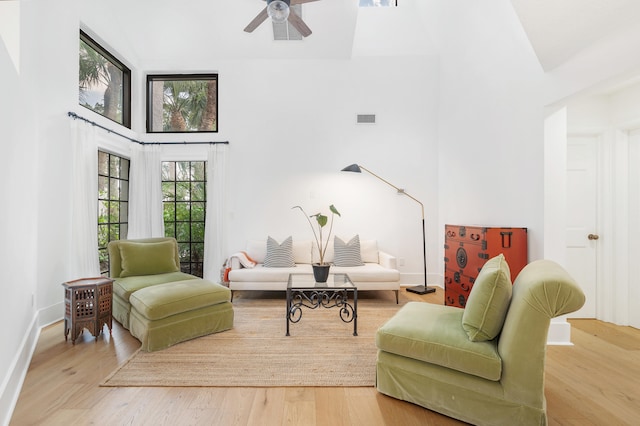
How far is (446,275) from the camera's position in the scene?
4.03 m

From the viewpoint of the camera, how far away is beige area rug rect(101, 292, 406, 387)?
220 cm

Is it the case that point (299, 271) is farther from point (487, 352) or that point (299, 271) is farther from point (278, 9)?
point (278, 9)

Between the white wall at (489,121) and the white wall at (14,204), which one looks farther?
the white wall at (489,121)

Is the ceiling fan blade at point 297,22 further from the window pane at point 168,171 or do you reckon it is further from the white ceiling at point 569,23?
the window pane at point 168,171

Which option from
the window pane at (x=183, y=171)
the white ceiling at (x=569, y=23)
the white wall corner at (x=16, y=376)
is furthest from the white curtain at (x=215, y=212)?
the white ceiling at (x=569, y=23)

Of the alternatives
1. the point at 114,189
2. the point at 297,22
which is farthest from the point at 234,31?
the point at 114,189

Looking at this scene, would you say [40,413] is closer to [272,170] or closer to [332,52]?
[272,170]

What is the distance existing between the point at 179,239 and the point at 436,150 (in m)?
4.42

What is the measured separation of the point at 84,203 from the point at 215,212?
1.71m

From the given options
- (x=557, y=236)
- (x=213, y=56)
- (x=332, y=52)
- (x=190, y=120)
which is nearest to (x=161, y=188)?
(x=190, y=120)

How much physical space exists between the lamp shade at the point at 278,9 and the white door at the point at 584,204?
3.22 metres

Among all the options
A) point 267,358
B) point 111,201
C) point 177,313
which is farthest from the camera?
point 111,201

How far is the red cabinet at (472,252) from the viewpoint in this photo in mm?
2988

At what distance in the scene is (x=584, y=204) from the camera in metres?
3.38
